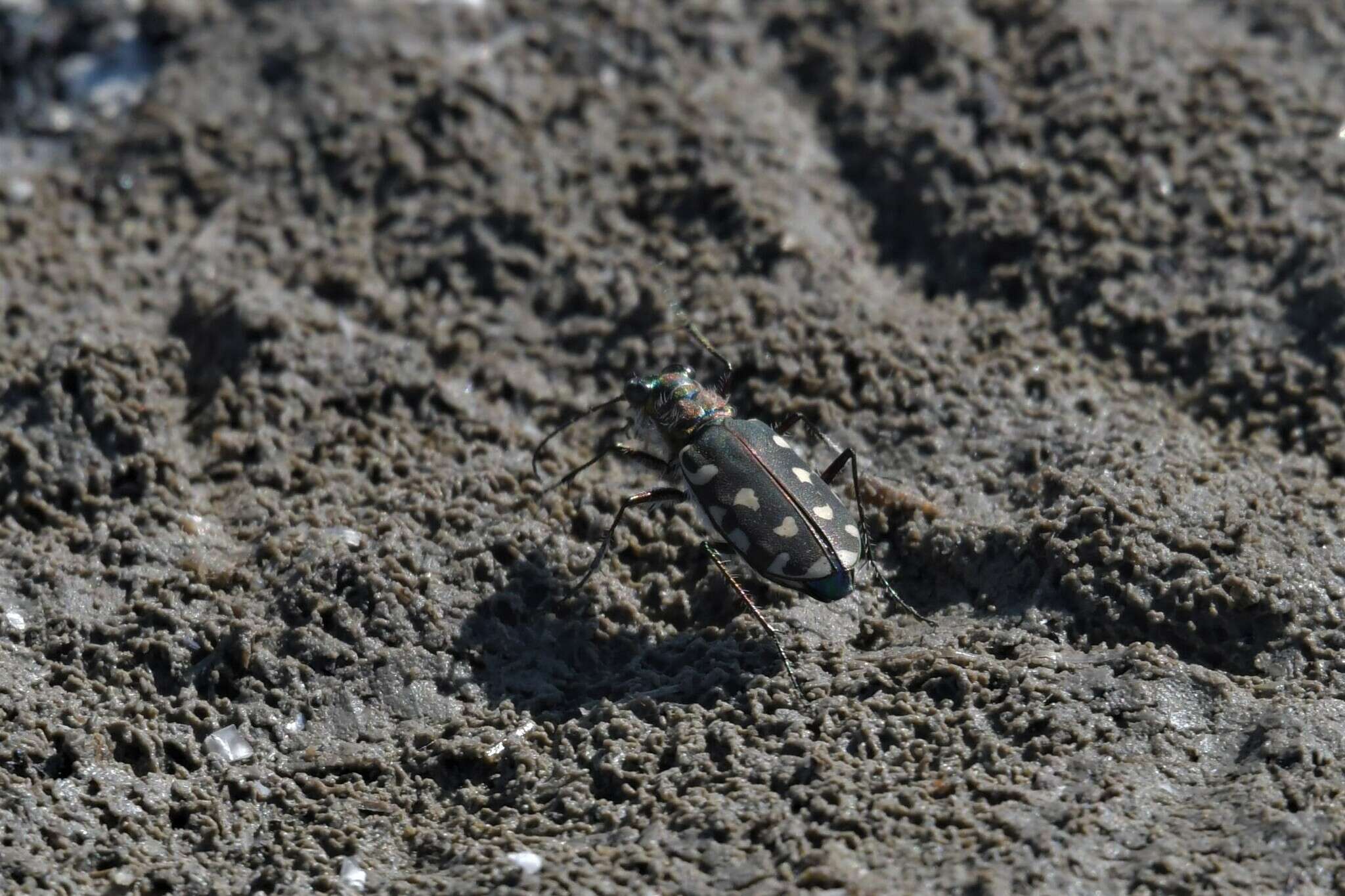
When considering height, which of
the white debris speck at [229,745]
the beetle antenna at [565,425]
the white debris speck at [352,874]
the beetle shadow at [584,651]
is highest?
the beetle antenna at [565,425]

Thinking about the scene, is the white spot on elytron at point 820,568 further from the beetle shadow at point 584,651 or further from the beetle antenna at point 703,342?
the beetle antenna at point 703,342

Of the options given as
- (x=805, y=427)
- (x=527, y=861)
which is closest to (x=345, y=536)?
(x=527, y=861)

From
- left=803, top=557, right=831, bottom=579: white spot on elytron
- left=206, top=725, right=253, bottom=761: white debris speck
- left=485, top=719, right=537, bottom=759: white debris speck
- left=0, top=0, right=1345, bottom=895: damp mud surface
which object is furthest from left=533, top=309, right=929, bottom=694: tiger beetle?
left=206, top=725, right=253, bottom=761: white debris speck

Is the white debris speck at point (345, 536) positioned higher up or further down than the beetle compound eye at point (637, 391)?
further down

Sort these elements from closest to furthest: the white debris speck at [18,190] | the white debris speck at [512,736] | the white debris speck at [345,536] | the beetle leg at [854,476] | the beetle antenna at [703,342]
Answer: the white debris speck at [512,736], the beetle leg at [854,476], the white debris speck at [345,536], the beetle antenna at [703,342], the white debris speck at [18,190]

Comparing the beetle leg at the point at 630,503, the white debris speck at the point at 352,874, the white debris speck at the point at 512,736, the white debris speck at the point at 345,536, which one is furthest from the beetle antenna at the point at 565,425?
the white debris speck at the point at 352,874

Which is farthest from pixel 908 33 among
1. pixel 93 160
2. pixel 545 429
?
pixel 93 160

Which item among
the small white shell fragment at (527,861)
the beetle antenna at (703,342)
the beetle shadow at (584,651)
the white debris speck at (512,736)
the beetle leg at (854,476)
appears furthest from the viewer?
the beetle antenna at (703,342)

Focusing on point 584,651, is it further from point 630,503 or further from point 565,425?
point 565,425
